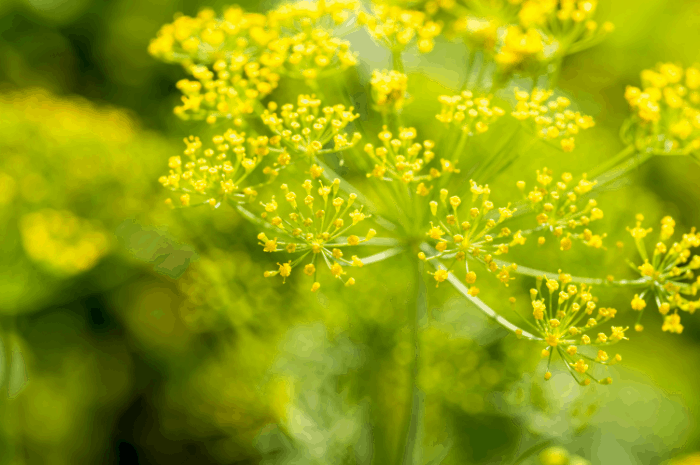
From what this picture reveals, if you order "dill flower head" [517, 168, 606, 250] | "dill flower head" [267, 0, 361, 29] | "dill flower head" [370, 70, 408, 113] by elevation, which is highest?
"dill flower head" [267, 0, 361, 29]

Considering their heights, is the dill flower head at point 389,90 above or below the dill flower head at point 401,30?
below

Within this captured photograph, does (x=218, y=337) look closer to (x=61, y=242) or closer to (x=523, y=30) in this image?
(x=61, y=242)

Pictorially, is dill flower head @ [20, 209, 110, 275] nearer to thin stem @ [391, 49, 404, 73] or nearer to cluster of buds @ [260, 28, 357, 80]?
cluster of buds @ [260, 28, 357, 80]

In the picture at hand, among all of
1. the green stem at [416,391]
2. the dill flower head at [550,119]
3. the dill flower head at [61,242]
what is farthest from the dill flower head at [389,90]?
the dill flower head at [61,242]

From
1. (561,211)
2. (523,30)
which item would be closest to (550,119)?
(561,211)

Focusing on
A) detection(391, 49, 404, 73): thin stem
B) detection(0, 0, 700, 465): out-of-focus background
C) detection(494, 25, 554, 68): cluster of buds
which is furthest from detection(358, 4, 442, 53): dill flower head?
detection(0, 0, 700, 465): out-of-focus background

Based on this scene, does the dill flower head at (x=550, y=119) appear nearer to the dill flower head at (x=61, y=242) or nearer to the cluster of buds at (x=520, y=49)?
the cluster of buds at (x=520, y=49)
